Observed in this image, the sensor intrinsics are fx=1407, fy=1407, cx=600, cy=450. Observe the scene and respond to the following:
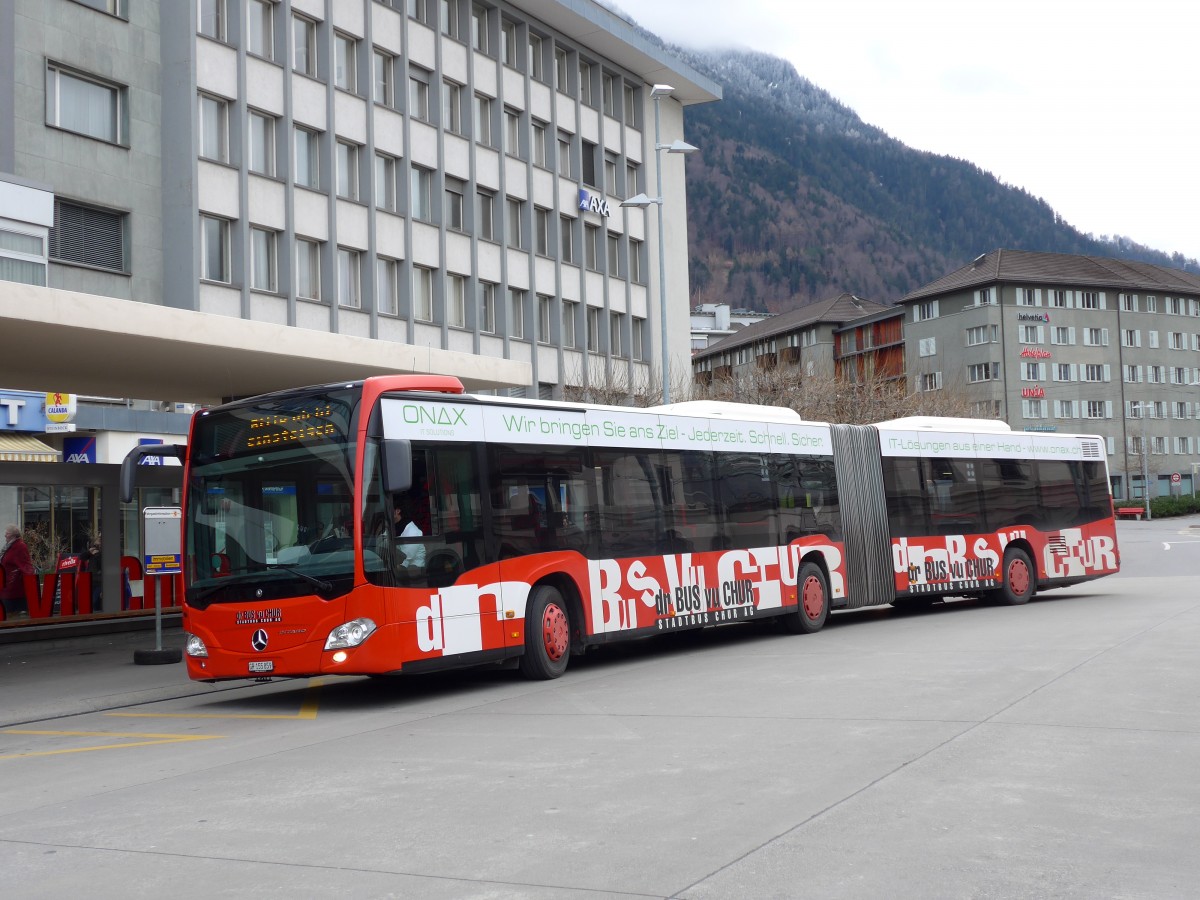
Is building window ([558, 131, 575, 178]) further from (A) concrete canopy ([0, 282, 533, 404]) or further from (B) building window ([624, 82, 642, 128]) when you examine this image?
(A) concrete canopy ([0, 282, 533, 404])

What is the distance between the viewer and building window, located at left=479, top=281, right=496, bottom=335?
46.4 metres

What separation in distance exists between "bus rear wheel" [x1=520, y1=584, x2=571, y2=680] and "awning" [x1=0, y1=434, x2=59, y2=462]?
17598mm

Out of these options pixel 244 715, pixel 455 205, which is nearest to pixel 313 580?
pixel 244 715

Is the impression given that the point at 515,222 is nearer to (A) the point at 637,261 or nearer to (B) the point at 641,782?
(A) the point at 637,261

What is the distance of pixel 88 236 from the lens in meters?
32.9

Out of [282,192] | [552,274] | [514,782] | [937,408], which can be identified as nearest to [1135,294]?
[937,408]

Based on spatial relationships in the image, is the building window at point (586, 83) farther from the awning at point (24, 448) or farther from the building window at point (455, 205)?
the awning at point (24, 448)

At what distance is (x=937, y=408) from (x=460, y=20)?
76.9 feet

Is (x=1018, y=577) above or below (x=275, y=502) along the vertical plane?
below

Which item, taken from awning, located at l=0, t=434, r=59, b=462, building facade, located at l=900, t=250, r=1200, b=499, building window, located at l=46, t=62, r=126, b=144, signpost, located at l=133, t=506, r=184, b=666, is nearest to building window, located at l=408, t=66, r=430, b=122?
building window, located at l=46, t=62, r=126, b=144

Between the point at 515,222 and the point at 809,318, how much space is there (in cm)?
7924

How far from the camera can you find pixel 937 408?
54938 millimetres

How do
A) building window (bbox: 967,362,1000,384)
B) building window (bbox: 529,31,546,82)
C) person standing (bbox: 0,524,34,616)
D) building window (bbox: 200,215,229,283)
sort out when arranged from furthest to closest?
building window (bbox: 967,362,1000,384)
building window (bbox: 529,31,546,82)
building window (bbox: 200,215,229,283)
person standing (bbox: 0,524,34,616)

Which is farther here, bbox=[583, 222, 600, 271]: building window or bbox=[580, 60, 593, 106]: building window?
bbox=[580, 60, 593, 106]: building window
